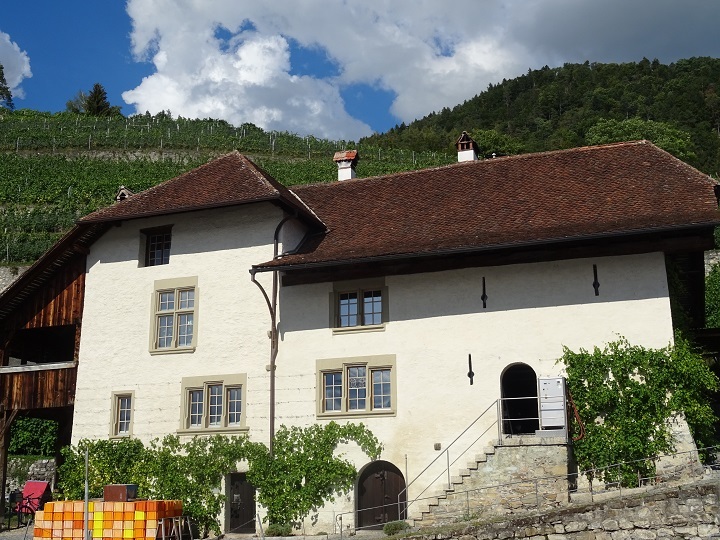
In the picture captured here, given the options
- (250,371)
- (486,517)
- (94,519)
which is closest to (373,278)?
(250,371)

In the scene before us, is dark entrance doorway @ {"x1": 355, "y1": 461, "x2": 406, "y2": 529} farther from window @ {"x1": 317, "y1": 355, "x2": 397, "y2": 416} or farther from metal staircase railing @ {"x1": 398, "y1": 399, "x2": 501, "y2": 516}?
window @ {"x1": 317, "y1": 355, "x2": 397, "y2": 416}

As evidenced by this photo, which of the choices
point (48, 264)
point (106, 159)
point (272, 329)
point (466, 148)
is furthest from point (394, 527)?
point (106, 159)

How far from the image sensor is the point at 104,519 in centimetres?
1911

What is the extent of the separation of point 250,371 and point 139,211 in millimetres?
5258

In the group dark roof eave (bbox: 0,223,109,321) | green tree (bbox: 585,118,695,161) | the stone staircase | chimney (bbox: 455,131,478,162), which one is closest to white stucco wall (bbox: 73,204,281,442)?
dark roof eave (bbox: 0,223,109,321)

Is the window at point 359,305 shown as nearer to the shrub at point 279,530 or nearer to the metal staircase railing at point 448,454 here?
the metal staircase railing at point 448,454

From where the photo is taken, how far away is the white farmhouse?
1920cm

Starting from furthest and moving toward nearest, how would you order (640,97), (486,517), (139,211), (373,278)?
(640,97) < (139,211) < (373,278) < (486,517)

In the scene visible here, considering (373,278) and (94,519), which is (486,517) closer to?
(373,278)

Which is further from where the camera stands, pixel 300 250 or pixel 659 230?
pixel 300 250

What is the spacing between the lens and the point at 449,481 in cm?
1912

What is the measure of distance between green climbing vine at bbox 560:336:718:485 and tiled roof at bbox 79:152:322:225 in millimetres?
8449

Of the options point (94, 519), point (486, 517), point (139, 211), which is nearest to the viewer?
point (486, 517)

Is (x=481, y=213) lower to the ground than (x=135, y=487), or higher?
higher
